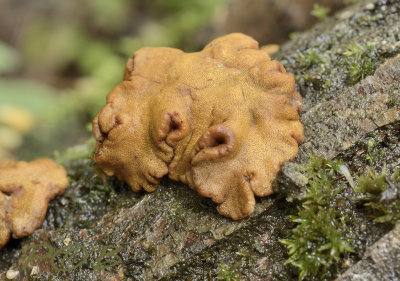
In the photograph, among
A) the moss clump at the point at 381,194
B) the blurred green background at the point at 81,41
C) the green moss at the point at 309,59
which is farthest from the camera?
the blurred green background at the point at 81,41

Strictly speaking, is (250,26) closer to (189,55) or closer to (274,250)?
(189,55)

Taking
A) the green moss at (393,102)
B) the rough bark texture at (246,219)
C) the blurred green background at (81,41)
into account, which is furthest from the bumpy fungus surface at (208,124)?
the blurred green background at (81,41)

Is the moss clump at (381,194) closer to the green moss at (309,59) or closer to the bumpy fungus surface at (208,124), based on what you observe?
the bumpy fungus surface at (208,124)

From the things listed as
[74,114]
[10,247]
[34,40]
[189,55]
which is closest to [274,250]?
[189,55]

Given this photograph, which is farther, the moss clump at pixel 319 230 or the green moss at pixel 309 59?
the green moss at pixel 309 59

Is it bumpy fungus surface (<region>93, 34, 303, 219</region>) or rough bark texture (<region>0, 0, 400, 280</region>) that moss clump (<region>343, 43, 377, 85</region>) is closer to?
rough bark texture (<region>0, 0, 400, 280</region>)

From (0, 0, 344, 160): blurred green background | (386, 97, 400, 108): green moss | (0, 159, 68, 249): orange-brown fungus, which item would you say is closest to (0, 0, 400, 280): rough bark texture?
(386, 97, 400, 108): green moss
